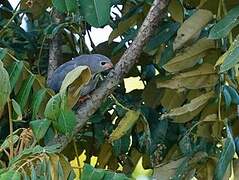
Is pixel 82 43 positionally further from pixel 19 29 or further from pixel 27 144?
pixel 27 144

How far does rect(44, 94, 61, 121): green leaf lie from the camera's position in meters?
1.01

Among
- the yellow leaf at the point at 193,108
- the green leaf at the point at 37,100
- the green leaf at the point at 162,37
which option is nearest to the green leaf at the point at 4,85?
the green leaf at the point at 37,100

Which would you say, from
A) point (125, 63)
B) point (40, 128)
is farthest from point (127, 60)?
point (40, 128)

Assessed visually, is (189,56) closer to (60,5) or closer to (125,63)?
(125,63)

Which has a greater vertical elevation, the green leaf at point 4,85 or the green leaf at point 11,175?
the green leaf at point 4,85

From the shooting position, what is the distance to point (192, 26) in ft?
3.80

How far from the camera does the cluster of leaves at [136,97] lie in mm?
1024

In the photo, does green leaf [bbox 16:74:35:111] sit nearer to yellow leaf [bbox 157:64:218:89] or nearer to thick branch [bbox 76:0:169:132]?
thick branch [bbox 76:0:169:132]

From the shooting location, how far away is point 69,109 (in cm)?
106

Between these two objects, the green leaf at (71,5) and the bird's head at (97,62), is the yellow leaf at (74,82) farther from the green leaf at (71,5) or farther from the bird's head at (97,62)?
the bird's head at (97,62)

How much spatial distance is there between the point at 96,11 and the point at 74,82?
0.52 ft

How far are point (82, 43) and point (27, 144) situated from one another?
23.8 inches

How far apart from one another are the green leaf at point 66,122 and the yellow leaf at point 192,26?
256 mm

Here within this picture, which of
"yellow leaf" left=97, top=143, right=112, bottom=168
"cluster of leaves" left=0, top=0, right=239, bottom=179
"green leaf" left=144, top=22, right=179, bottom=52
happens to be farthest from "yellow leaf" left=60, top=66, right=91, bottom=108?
"yellow leaf" left=97, top=143, right=112, bottom=168
